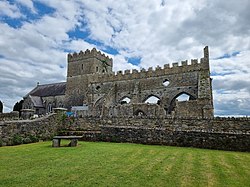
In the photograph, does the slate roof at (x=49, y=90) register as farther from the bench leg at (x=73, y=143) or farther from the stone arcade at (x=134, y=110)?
the bench leg at (x=73, y=143)

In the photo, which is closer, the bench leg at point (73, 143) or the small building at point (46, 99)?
the bench leg at point (73, 143)

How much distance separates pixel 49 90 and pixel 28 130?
108ft

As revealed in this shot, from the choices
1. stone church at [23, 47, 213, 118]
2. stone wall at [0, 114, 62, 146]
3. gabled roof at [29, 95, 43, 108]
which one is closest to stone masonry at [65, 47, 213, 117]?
stone church at [23, 47, 213, 118]

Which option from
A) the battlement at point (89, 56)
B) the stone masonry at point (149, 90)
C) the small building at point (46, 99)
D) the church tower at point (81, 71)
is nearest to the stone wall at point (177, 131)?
the stone masonry at point (149, 90)

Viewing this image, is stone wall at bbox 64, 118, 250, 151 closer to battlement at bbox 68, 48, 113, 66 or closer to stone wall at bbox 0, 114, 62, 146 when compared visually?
stone wall at bbox 0, 114, 62, 146

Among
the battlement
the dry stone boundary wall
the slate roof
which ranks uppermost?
the battlement

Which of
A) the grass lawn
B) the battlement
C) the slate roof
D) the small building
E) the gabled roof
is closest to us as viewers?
the grass lawn

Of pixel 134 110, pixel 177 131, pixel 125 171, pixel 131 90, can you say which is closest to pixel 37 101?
pixel 131 90

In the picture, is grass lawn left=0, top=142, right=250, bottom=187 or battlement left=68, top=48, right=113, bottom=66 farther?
battlement left=68, top=48, right=113, bottom=66

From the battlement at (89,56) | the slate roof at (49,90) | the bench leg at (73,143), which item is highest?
the battlement at (89,56)

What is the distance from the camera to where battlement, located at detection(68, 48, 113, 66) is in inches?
1438

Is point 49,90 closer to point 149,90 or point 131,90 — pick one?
point 131,90

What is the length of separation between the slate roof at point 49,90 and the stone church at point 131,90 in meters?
0.30

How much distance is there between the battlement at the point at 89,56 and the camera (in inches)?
1438
